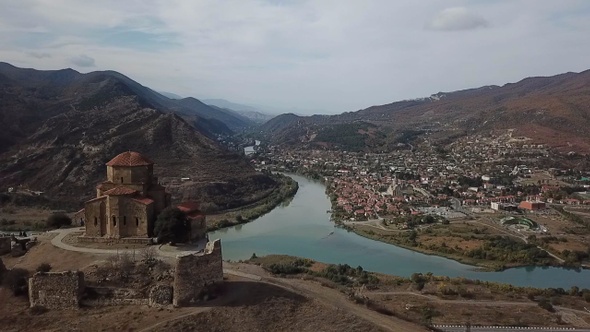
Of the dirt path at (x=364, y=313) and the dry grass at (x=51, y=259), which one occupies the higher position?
the dry grass at (x=51, y=259)

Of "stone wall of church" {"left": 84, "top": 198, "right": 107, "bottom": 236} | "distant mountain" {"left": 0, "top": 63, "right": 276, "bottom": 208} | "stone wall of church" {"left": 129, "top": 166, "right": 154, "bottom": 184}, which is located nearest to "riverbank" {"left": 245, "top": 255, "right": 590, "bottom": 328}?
"stone wall of church" {"left": 129, "top": 166, "right": 154, "bottom": 184}

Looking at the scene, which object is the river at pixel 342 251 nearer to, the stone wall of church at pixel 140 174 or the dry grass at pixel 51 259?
the stone wall of church at pixel 140 174

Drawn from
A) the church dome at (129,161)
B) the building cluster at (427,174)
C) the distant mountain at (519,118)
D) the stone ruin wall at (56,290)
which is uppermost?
the distant mountain at (519,118)

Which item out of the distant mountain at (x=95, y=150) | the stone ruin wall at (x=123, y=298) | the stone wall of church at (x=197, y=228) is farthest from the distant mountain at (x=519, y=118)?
the stone ruin wall at (x=123, y=298)

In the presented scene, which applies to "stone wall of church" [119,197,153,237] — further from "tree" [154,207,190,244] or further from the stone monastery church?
"tree" [154,207,190,244]

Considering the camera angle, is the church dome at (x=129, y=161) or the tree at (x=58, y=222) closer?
the church dome at (x=129, y=161)

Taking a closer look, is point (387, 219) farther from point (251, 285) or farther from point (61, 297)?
point (61, 297)

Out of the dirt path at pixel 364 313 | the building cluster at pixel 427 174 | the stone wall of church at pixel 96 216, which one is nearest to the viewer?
the dirt path at pixel 364 313
